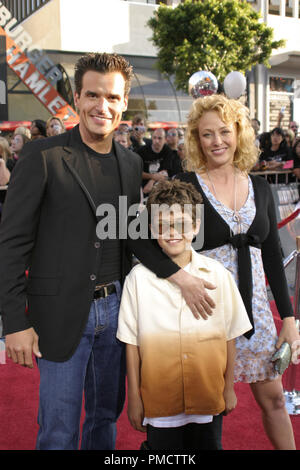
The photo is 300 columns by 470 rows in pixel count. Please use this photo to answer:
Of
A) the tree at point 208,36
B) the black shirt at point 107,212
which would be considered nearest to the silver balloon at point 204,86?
the black shirt at point 107,212

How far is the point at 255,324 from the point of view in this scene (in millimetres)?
2025

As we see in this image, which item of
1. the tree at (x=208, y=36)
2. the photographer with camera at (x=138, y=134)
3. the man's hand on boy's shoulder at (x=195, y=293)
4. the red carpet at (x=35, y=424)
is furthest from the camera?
the tree at (x=208, y=36)

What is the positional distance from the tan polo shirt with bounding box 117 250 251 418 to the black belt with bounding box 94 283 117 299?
0.08 meters

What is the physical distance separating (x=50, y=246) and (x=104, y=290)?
0.92ft

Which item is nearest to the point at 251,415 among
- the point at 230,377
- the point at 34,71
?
the point at 230,377

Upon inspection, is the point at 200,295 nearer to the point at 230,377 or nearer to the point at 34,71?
the point at 230,377

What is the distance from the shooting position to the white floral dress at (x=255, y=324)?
2.02 metres

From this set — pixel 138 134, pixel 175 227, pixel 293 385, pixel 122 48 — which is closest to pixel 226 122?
pixel 175 227

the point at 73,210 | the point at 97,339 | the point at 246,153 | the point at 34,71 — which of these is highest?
the point at 34,71

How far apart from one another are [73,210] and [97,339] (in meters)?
0.54

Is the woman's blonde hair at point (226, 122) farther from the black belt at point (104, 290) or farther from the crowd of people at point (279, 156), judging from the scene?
the crowd of people at point (279, 156)

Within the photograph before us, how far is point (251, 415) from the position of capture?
9.32 feet

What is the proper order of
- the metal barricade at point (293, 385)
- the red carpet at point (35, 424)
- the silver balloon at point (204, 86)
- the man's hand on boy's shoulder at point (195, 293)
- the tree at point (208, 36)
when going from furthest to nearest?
the tree at point (208, 36) < the silver balloon at point (204, 86) < the metal barricade at point (293, 385) < the red carpet at point (35, 424) < the man's hand on boy's shoulder at point (195, 293)

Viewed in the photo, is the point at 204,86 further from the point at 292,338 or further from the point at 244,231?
the point at 292,338
